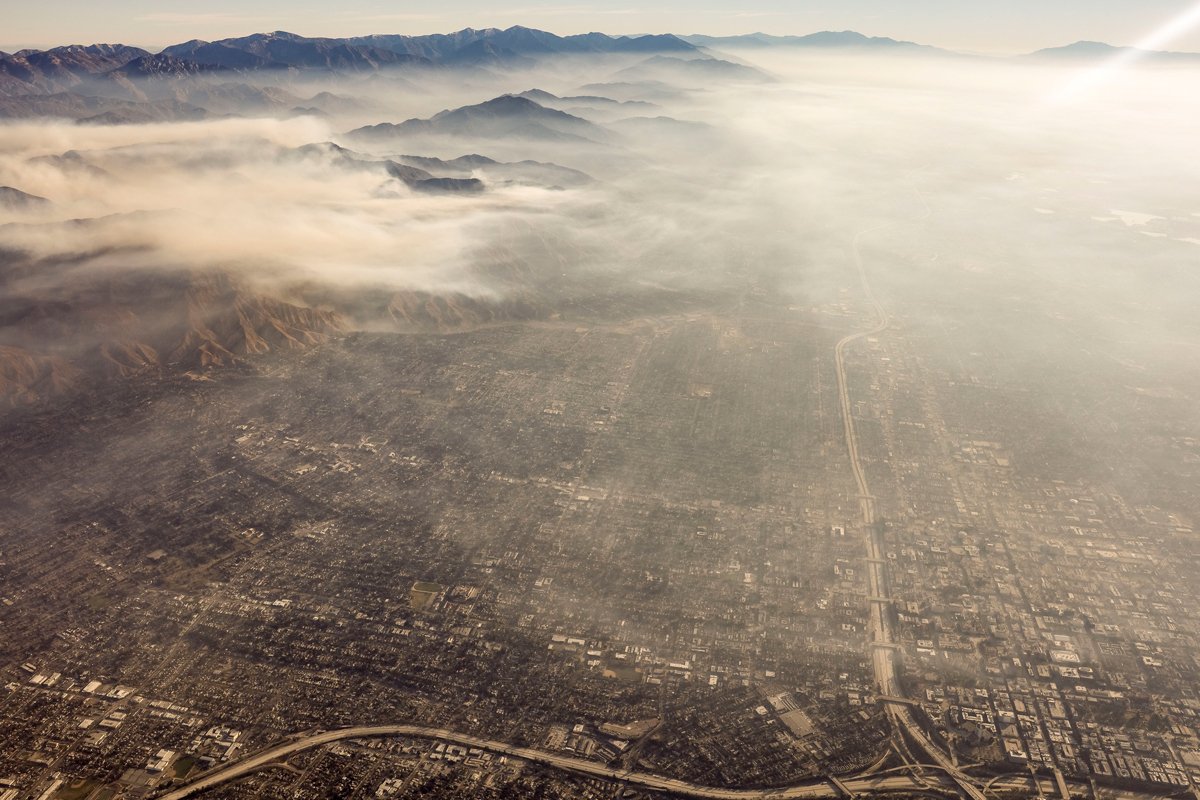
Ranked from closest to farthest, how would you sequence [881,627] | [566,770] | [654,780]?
[654,780]
[566,770]
[881,627]

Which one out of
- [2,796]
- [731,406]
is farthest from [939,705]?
[2,796]

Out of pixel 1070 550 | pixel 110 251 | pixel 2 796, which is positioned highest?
pixel 110 251

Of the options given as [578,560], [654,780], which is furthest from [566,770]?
[578,560]

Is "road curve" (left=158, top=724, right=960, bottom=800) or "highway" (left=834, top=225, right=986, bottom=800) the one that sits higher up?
"highway" (left=834, top=225, right=986, bottom=800)

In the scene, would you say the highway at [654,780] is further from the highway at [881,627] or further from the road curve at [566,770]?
the highway at [881,627]

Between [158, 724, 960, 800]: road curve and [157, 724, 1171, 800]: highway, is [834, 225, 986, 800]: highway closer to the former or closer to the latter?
[157, 724, 1171, 800]: highway

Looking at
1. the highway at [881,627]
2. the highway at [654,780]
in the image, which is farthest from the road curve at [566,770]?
the highway at [881,627]

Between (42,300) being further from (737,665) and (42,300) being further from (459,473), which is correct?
(737,665)

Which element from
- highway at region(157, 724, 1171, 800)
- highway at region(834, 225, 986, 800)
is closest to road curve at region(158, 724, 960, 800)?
highway at region(157, 724, 1171, 800)

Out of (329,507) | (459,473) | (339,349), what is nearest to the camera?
(329,507)

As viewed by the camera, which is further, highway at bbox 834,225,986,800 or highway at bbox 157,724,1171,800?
highway at bbox 834,225,986,800

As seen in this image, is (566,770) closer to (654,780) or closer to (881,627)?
(654,780)
